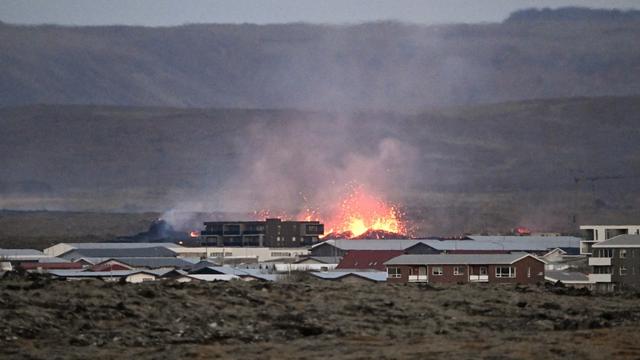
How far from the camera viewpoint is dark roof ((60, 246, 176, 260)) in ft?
395

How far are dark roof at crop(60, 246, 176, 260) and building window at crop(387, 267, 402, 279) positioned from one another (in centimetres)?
3843

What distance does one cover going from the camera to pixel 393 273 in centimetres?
8294

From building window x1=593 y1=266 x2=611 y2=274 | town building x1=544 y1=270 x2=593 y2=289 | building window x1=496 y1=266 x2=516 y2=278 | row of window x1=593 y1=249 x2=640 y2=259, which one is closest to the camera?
building window x1=496 y1=266 x2=516 y2=278

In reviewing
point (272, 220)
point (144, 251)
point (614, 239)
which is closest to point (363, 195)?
point (272, 220)

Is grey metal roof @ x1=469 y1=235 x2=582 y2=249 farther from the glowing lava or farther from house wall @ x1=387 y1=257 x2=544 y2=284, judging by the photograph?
house wall @ x1=387 y1=257 x2=544 y2=284

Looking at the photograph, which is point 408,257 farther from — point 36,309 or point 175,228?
point 175,228

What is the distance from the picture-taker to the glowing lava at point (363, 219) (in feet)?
516

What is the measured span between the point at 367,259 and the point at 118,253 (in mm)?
22486

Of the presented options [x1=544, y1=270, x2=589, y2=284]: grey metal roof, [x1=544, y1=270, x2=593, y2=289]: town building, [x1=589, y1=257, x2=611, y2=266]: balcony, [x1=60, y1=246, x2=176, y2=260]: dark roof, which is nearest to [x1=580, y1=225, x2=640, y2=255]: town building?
[x1=544, y1=270, x2=593, y2=289]: town building

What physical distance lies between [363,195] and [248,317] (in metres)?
141

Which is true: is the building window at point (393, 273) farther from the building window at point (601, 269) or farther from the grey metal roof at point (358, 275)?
the building window at point (601, 269)

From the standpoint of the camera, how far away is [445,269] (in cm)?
8388

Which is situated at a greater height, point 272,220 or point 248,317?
point 272,220

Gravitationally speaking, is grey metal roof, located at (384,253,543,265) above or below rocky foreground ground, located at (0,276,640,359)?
above
